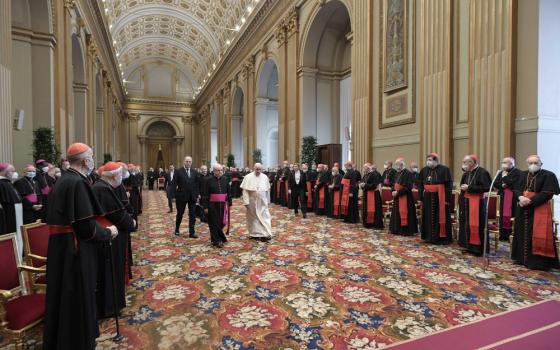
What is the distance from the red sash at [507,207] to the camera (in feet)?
20.6

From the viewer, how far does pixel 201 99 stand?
3366 cm

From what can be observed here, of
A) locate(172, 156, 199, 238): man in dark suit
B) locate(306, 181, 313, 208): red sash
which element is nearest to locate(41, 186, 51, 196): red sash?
locate(172, 156, 199, 238): man in dark suit

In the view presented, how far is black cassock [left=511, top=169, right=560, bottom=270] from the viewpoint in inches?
185

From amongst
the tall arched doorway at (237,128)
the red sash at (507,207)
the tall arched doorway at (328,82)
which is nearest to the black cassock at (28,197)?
the red sash at (507,207)

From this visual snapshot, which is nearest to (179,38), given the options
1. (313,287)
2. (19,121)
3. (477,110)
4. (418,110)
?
(19,121)

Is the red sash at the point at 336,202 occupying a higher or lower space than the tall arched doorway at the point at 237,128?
lower

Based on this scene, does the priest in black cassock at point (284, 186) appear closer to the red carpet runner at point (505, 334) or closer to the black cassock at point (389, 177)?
the black cassock at point (389, 177)

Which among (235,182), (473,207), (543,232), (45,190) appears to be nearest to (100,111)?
(235,182)

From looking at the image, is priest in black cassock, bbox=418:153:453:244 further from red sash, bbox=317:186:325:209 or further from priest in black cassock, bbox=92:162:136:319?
priest in black cassock, bbox=92:162:136:319

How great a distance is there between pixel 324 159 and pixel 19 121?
9.95m

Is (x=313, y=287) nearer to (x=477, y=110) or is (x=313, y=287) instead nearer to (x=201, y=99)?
(x=477, y=110)

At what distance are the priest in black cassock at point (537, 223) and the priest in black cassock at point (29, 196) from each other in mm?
8152

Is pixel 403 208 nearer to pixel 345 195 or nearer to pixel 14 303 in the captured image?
pixel 345 195

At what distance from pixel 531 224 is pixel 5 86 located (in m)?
8.85
